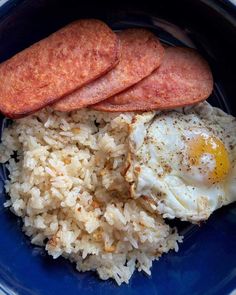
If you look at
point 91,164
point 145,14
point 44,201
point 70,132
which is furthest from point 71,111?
point 145,14

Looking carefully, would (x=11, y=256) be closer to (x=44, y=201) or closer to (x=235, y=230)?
(x=44, y=201)

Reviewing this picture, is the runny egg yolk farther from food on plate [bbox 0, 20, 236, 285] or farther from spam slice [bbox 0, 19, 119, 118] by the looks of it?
spam slice [bbox 0, 19, 119, 118]

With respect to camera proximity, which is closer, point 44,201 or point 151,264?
point 44,201

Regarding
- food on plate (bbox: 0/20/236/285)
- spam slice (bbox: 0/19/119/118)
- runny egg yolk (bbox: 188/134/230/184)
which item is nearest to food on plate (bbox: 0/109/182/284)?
food on plate (bbox: 0/20/236/285)

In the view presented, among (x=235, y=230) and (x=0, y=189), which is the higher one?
(x=0, y=189)

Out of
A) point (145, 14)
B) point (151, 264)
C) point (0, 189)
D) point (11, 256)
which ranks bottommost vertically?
point (151, 264)

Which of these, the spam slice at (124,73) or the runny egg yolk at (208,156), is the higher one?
the spam slice at (124,73)

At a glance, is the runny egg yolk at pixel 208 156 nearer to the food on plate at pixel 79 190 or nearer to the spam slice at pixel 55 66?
the food on plate at pixel 79 190

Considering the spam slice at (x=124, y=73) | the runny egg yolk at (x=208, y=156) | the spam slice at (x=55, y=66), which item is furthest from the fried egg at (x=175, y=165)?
the spam slice at (x=55, y=66)
